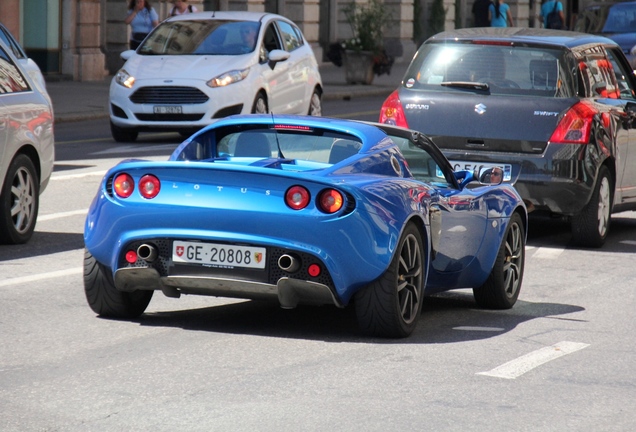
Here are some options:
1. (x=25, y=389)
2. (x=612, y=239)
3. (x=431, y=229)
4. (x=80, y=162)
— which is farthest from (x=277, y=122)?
(x=80, y=162)

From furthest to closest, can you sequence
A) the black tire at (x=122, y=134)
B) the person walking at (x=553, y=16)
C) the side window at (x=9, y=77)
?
the person walking at (x=553, y=16) < the black tire at (x=122, y=134) < the side window at (x=9, y=77)

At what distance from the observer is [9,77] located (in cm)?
1102

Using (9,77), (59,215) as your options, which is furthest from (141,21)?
(9,77)

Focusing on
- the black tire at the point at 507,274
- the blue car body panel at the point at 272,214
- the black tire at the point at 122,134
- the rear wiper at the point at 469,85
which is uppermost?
the rear wiper at the point at 469,85

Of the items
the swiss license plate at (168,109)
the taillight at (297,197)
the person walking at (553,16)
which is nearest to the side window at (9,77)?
the taillight at (297,197)

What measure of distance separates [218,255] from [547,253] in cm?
468

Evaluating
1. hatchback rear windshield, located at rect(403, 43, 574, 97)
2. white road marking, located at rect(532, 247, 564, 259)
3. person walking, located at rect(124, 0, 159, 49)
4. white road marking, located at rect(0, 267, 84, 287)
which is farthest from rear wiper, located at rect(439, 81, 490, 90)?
person walking, located at rect(124, 0, 159, 49)

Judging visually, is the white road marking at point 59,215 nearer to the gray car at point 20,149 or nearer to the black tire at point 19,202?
the gray car at point 20,149

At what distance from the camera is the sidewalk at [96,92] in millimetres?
24328

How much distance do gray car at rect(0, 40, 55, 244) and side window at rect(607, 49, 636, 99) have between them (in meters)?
4.98

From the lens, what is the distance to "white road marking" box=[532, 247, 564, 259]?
36.5 ft

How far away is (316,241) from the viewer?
7.06m

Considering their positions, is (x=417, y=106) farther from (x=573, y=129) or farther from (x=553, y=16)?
(x=553, y=16)

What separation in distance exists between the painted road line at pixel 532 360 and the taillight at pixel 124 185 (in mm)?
1969
